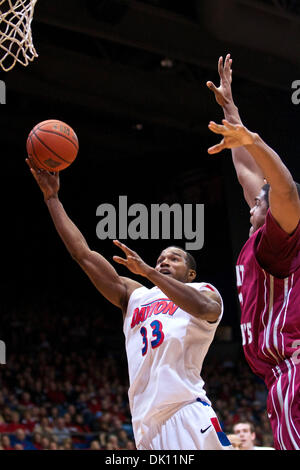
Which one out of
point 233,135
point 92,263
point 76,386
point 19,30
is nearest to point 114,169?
point 76,386

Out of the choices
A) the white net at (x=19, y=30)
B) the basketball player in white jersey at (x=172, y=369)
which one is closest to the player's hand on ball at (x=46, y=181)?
the white net at (x=19, y=30)

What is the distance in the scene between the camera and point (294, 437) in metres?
2.14

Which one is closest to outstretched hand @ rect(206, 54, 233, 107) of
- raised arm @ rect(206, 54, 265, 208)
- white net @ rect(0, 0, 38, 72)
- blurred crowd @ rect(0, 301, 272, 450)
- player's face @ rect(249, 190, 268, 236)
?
raised arm @ rect(206, 54, 265, 208)

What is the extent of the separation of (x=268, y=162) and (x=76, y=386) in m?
10.1

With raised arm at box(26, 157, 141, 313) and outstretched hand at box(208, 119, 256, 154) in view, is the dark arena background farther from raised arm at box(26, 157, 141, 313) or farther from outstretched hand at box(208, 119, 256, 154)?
outstretched hand at box(208, 119, 256, 154)

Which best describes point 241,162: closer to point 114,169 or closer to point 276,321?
point 276,321

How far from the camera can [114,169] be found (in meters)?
14.7

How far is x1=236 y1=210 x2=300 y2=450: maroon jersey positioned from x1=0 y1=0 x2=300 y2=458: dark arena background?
5643 millimetres

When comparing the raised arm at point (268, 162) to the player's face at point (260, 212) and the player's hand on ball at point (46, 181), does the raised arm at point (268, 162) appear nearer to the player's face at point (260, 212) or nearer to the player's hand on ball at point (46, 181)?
the player's face at point (260, 212)

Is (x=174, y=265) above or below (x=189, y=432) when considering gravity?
above

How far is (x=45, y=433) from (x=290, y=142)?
5083 mm

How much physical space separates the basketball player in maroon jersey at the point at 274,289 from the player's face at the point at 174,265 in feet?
3.49

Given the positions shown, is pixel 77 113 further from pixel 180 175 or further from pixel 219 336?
pixel 219 336

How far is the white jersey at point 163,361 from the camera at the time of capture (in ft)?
10.1
